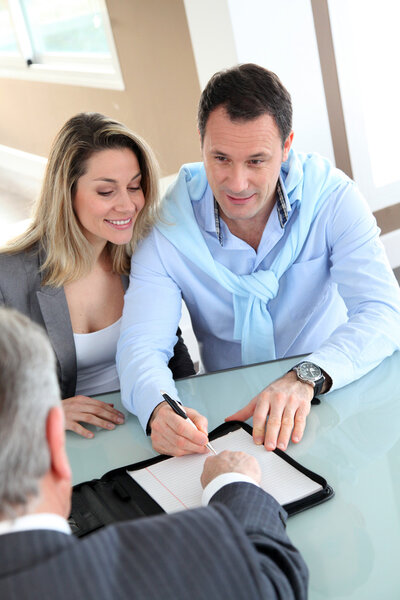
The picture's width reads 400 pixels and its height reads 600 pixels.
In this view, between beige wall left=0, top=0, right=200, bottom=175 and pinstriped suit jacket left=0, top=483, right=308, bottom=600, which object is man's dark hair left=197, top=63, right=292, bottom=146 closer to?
pinstriped suit jacket left=0, top=483, right=308, bottom=600

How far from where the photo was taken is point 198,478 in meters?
1.21

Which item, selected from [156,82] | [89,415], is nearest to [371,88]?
[156,82]

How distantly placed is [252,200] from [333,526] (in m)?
1.00

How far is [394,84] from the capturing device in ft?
12.3

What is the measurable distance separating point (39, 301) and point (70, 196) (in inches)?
12.3

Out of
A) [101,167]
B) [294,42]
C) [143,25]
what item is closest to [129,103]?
[143,25]

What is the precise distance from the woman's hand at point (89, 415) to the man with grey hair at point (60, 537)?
0.71m

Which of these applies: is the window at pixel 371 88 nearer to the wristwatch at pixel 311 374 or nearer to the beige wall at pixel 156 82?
the beige wall at pixel 156 82

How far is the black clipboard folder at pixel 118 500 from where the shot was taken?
3.64 feet

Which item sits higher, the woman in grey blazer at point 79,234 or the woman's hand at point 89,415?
the woman in grey blazer at point 79,234

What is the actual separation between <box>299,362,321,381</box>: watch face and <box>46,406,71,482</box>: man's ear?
785mm

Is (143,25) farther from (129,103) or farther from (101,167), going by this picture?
(101,167)

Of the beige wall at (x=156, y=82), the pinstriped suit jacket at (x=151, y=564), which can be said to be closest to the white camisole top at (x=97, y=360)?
the pinstriped suit jacket at (x=151, y=564)

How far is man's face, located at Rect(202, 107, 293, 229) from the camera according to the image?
1746mm
